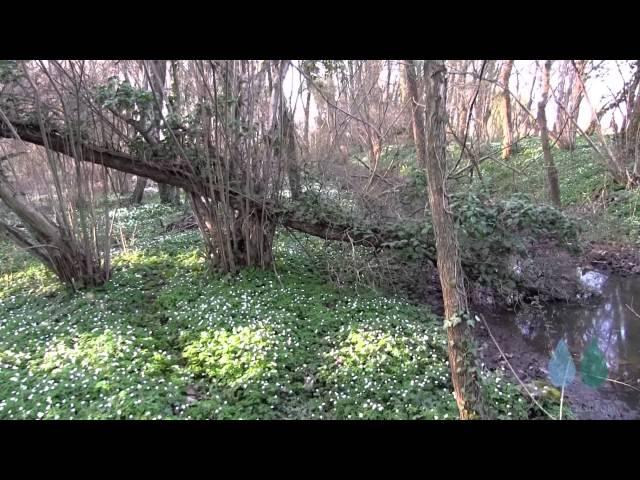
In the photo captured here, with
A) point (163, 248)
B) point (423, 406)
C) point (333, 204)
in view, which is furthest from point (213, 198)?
point (423, 406)

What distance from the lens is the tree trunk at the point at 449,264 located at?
2.99 m

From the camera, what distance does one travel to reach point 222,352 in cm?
509

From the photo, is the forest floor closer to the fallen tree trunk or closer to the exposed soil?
the exposed soil

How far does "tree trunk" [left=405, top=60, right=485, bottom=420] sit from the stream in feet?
7.21

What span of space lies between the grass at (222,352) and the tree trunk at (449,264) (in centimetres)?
103

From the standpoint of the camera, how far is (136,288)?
23.5 ft

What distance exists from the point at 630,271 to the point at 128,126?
989 centimetres

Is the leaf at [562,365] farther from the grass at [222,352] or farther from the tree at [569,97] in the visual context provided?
the tree at [569,97]

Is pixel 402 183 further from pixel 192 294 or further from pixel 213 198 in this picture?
pixel 192 294

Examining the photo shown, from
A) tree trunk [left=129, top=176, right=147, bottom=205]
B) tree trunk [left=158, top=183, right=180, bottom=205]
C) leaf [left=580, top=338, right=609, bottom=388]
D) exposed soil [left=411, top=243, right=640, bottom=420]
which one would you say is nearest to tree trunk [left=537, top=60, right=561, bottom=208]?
exposed soil [left=411, top=243, right=640, bottom=420]

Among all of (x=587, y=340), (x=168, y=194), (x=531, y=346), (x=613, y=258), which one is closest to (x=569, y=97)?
(x=613, y=258)

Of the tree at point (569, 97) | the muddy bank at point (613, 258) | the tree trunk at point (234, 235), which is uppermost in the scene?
the tree at point (569, 97)

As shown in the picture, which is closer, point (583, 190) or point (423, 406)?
point (423, 406)

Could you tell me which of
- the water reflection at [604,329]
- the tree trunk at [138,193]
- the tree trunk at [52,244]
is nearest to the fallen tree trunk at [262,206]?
the tree trunk at [52,244]
